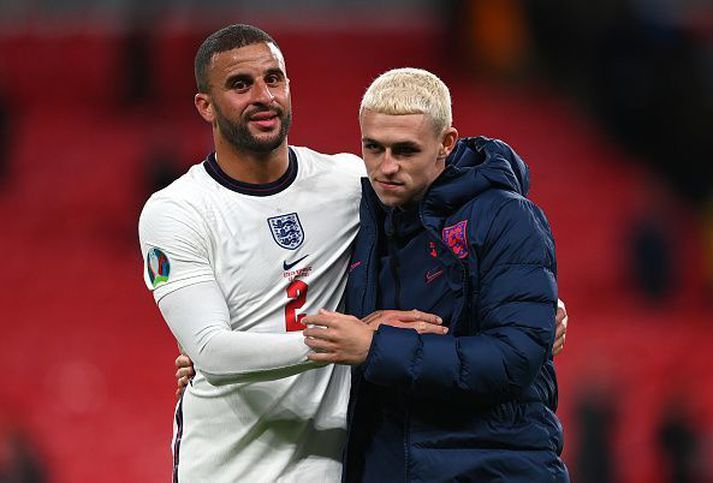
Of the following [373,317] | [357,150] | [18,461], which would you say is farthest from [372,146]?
[357,150]

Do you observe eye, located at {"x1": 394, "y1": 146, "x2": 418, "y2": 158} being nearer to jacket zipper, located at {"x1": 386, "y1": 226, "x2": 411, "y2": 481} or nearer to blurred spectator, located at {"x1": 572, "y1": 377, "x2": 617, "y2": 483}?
jacket zipper, located at {"x1": 386, "y1": 226, "x2": 411, "y2": 481}

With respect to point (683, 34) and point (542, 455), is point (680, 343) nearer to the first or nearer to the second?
point (683, 34)

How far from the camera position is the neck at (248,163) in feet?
14.2

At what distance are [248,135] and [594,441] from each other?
20.5 feet

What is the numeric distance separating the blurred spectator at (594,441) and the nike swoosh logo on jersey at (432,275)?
6092 mm

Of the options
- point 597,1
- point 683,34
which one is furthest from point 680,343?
point 597,1

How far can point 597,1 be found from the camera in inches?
669

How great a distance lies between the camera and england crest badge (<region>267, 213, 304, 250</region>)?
4289 mm

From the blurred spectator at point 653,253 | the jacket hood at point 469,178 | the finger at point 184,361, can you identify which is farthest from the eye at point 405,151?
the blurred spectator at point 653,253

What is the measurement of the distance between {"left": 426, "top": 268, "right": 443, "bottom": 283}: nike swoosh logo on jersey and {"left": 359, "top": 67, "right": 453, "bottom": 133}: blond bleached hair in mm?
368

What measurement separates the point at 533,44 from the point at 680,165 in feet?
9.30

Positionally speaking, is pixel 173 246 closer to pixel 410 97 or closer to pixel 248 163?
pixel 248 163

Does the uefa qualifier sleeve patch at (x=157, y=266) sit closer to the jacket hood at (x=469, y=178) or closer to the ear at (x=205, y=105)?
the ear at (x=205, y=105)

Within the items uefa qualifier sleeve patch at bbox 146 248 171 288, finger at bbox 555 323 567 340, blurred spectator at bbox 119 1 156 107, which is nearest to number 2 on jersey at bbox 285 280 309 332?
uefa qualifier sleeve patch at bbox 146 248 171 288
